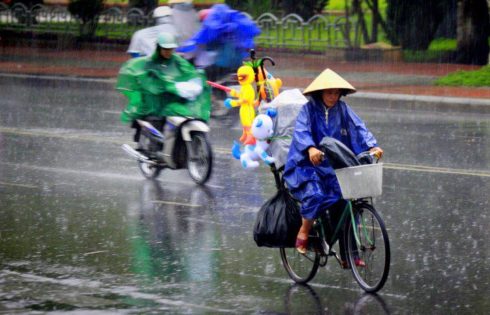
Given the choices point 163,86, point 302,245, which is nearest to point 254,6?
point 163,86

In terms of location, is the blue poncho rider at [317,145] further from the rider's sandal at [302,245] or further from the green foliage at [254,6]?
the green foliage at [254,6]

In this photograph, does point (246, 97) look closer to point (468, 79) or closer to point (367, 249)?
point (367, 249)

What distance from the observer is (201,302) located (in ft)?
25.2

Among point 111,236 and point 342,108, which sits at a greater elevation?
point 342,108

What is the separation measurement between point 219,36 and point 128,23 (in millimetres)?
22470

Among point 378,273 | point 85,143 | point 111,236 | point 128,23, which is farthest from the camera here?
point 128,23

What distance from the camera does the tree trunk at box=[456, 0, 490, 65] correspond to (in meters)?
31.2

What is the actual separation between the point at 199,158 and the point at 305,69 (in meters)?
17.0

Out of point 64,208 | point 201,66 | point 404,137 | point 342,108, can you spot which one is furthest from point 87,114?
→ point 342,108

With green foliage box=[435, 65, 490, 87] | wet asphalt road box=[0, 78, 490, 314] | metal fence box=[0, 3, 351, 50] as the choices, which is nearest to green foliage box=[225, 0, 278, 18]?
metal fence box=[0, 3, 351, 50]

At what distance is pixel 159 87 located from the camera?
13039mm

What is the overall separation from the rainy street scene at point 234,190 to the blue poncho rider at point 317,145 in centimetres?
1

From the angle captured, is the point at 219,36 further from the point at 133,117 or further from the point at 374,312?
the point at 374,312

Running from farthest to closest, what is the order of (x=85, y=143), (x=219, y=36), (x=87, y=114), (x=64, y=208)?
1. (x=87, y=114)
2. (x=219, y=36)
3. (x=85, y=143)
4. (x=64, y=208)
